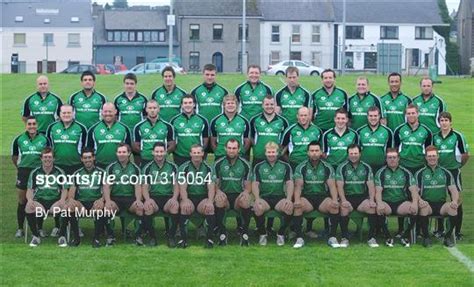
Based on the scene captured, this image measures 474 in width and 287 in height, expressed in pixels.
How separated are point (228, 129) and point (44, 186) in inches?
87.0

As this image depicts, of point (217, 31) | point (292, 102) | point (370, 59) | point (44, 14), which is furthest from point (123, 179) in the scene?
point (44, 14)

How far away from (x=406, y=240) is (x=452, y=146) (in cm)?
124

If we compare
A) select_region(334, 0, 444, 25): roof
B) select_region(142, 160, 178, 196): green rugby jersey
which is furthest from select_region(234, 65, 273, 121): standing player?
select_region(334, 0, 444, 25): roof

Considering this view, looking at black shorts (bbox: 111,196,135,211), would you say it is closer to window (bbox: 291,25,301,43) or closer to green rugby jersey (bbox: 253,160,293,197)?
green rugby jersey (bbox: 253,160,293,197)

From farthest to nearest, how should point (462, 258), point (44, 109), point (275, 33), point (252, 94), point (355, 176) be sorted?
point (275, 33)
point (252, 94)
point (44, 109)
point (355, 176)
point (462, 258)

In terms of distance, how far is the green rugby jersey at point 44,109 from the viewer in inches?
483

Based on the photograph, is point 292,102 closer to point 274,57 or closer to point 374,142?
point 374,142

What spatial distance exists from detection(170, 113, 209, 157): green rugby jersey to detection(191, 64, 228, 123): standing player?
1.62ft

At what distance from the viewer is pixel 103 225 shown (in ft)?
37.4

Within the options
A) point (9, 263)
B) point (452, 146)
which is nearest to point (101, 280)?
point (9, 263)

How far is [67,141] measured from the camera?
1167cm

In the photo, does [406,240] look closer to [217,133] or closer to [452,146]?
[452,146]

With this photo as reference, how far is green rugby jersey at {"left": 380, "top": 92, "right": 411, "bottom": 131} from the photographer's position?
1229 centimetres

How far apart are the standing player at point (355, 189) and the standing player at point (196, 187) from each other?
1.46 metres
